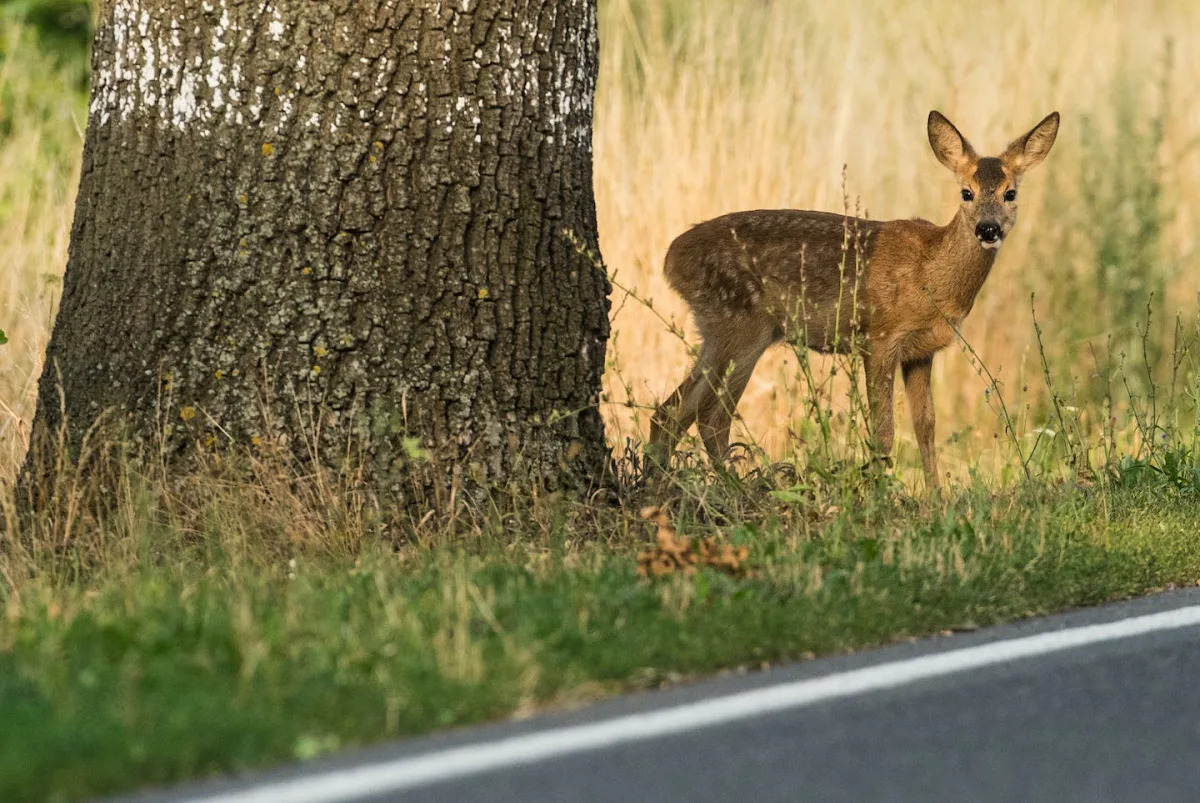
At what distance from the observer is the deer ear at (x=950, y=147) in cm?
969

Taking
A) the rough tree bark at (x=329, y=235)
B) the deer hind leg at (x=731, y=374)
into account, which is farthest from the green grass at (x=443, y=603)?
the deer hind leg at (x=731, y=374)

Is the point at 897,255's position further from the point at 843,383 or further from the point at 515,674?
the point at 515,674

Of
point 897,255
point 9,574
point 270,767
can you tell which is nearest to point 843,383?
point 897,255

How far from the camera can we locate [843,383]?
1102 cm

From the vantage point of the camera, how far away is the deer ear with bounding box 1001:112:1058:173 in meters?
9.62

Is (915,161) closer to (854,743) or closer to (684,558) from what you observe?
(684,558)

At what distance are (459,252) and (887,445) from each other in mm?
3184

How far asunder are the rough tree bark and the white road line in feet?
7.26

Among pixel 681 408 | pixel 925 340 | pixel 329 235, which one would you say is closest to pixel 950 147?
pixel 925 340

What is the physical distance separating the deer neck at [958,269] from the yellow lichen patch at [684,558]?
3.89 meters

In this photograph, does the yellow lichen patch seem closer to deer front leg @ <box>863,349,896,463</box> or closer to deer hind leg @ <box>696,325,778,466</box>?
deer front leg @ <box>863,349,896,463</box>

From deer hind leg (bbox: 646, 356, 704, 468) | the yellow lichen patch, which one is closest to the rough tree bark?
the yellow lichen patch

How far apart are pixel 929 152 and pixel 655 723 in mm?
8208

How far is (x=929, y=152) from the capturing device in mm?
12305
